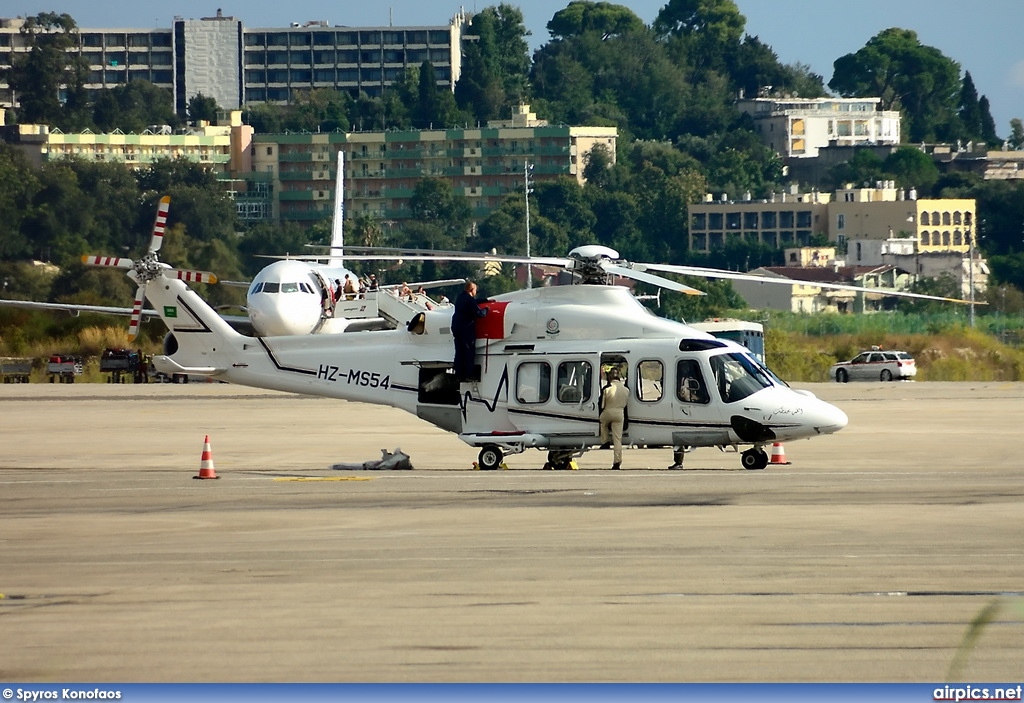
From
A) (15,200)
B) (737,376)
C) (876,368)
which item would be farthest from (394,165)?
(737,376)

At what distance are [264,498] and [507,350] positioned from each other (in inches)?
211

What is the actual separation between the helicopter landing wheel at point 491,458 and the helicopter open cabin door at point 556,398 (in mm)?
454

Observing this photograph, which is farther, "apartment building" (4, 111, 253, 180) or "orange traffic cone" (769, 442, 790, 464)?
"apartment building" (4, 111, 253, 180)

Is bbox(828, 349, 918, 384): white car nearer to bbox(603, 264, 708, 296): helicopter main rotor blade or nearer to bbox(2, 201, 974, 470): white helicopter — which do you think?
bbox(2, 201, 974, 470): white helicopter

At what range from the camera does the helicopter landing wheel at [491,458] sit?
918 inches

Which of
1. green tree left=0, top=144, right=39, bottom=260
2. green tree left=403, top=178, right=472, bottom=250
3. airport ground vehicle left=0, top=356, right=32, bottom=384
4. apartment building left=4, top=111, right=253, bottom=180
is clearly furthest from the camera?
apartment building left=4, top=111, right=253, bottom=180

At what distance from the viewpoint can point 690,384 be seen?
22.7 m

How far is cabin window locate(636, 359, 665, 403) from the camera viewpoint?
74.9ft

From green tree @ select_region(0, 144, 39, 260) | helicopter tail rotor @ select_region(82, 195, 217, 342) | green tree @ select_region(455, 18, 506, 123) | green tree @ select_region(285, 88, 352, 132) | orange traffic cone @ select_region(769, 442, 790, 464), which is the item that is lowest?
orange traffic cone @ select_region(769, 442, 790, 464)

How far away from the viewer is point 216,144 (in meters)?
160

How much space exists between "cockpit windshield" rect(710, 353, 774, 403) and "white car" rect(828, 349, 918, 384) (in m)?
40.7

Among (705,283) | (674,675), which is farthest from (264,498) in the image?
(705,283)

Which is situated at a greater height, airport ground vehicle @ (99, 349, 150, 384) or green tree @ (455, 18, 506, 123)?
green tree @ (455, 18, 506, 123)

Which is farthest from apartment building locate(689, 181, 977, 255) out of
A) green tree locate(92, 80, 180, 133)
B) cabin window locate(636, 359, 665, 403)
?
cabin window locate(636, 359, 665, 403)
